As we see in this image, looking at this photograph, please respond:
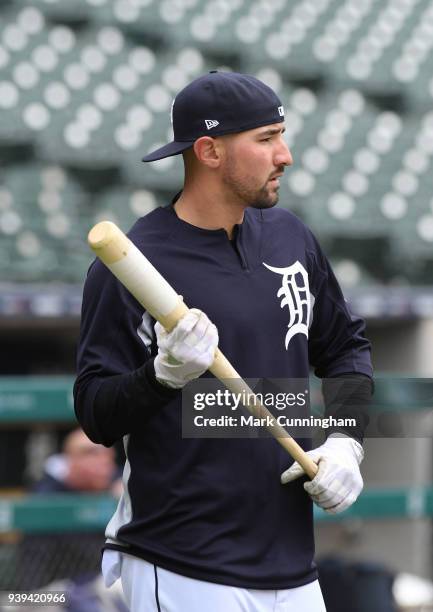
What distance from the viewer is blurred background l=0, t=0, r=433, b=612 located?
523 centimetres

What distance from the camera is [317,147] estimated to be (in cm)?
804

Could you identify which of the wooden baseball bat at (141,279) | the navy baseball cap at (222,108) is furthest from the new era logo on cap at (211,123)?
the wooden baseball bat at (141,279)

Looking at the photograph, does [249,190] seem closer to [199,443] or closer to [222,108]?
[222,108]

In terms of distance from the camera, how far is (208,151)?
1986 millimetres

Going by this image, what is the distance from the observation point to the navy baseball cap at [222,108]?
6.39 feet

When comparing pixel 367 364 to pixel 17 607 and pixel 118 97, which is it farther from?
pixel 118 97

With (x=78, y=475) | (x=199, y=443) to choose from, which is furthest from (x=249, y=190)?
(x=78, y=475)

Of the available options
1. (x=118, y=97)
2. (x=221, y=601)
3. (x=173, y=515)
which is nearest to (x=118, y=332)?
(x=173, y=515)

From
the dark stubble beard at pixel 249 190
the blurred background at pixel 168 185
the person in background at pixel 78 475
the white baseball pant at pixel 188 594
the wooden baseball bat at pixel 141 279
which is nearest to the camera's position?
the wooden baseball bat at pixel 141 279

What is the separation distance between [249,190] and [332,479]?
1.75ft

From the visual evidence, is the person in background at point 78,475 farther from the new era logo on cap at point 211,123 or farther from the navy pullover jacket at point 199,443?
the new era logo on cap at point 211,123

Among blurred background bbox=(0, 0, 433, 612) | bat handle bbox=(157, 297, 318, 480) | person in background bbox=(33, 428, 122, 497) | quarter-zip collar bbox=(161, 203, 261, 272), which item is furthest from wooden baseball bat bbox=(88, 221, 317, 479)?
person in background bbox=(33, 428, 122, 497)

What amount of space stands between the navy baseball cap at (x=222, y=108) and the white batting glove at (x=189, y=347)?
380 millimetres

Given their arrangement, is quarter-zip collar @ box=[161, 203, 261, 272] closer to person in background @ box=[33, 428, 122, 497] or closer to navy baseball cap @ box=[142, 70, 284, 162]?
navy baseball cap @ box=[142, 70, 284, 162]
